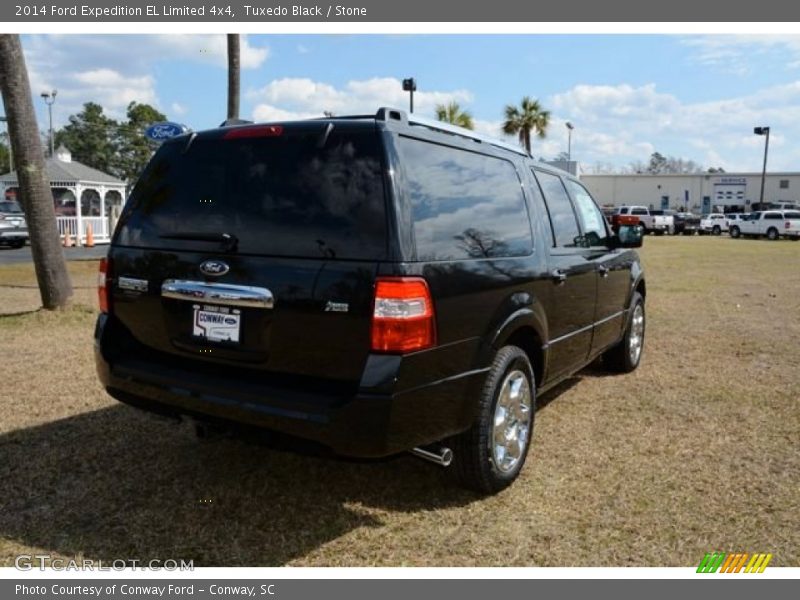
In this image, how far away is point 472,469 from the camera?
3.52m

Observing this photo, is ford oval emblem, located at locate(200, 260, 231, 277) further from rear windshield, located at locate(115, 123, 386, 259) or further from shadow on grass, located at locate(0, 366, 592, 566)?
shadow on grass, located at locate(0, 366, 592, 566)

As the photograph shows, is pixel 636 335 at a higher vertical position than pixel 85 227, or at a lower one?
lower

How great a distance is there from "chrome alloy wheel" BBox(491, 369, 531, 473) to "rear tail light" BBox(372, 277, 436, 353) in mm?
888

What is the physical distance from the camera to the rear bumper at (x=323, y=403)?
2865 mm

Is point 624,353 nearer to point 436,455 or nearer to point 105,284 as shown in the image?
point 436,455

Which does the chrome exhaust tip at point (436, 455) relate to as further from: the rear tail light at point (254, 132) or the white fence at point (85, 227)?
the white fence at point (85, 227)

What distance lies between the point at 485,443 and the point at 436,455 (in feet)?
0.98

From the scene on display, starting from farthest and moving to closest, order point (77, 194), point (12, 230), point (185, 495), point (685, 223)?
point (685, 223) < point (77, 194) < point (12, 230) < point (185, 495)

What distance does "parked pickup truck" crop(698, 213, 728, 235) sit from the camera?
45.8 m

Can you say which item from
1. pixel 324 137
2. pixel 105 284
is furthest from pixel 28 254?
pixel 324 137

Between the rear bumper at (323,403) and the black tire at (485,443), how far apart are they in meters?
0.09

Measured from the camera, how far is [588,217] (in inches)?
214

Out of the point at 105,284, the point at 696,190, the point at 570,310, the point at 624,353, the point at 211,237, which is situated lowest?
the point at 624,353
